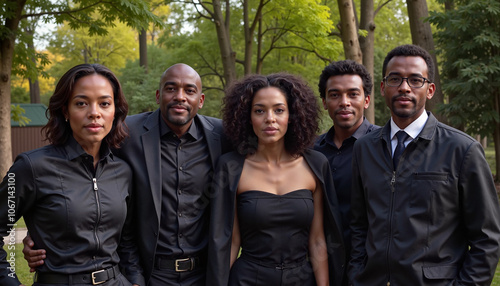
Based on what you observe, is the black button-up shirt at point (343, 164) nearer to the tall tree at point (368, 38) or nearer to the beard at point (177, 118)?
the beard at point (177, 118)

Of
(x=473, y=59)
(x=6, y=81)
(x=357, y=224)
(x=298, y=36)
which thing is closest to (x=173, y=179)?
(x=357, y=224)

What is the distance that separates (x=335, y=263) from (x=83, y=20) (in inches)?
471

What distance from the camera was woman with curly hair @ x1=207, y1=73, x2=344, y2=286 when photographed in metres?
3.68

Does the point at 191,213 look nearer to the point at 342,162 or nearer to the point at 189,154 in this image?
the point at 189,154

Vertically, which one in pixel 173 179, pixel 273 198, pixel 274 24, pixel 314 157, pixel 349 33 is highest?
pixel 274 24

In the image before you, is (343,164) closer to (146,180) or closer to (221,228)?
(221,228)

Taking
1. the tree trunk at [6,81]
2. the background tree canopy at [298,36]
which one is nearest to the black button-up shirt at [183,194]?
the background tree canopy at [298,36]

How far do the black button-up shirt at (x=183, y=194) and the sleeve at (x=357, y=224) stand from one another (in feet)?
3.96

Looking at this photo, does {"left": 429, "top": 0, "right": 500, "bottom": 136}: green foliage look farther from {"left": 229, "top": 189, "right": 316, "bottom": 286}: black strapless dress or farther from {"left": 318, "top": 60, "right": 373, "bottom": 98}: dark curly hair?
{"left": 229, "top": 189, "right": 316, "bottom": 286}: black strapless dress

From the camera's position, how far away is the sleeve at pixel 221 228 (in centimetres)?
367

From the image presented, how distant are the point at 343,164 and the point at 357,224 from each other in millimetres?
686

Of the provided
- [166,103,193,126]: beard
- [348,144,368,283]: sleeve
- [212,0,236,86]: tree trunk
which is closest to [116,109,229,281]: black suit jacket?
[166,103,193,126]: beard

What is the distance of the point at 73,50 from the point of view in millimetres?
36094

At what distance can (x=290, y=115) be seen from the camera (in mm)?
4035
